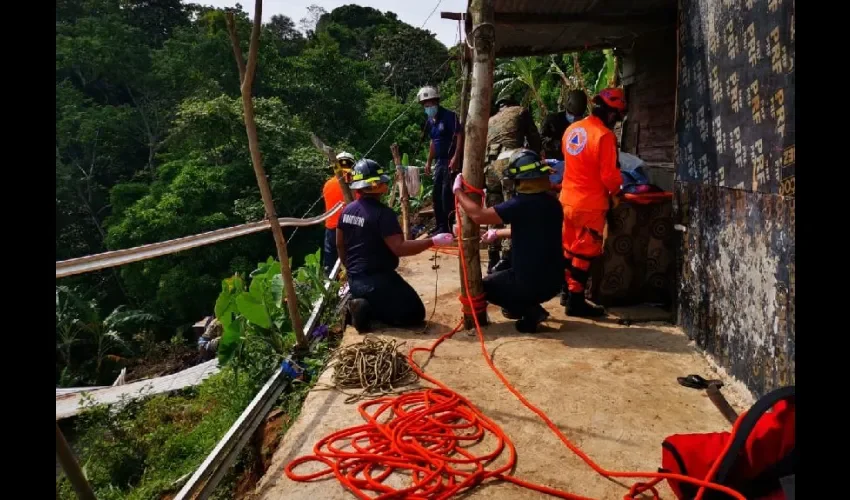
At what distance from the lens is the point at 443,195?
25.3 feet

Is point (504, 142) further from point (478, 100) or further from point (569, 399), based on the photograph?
point (569, 399)

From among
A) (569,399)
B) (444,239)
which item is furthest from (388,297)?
(569,399)

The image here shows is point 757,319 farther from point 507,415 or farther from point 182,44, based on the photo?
point 182,44

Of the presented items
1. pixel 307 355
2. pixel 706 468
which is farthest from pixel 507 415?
pixel 307 355

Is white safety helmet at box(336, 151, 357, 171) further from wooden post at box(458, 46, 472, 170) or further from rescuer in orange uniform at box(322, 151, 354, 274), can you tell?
wooden post at box(458, 46, 472, 170)

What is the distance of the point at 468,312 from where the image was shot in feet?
16.1

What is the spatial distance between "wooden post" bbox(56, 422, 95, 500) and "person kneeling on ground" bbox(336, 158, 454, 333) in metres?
3.28

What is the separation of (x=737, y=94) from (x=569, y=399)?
2161 millimetres

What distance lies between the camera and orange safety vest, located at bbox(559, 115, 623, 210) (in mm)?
4816

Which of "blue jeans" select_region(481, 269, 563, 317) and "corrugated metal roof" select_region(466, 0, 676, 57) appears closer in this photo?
"blue jeans" select_region(481, 269, 563, 317)

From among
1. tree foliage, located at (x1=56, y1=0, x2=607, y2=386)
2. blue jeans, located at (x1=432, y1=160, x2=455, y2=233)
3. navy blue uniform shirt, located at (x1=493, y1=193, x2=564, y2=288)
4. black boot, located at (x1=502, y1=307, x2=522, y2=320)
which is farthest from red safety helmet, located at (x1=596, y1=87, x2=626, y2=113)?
tree foliage, located at (x1=56, y1=0, x2=607, y2=386)

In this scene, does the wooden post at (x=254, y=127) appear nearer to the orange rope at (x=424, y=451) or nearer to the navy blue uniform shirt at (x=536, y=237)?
the orange rope at (x=424, y=451)
